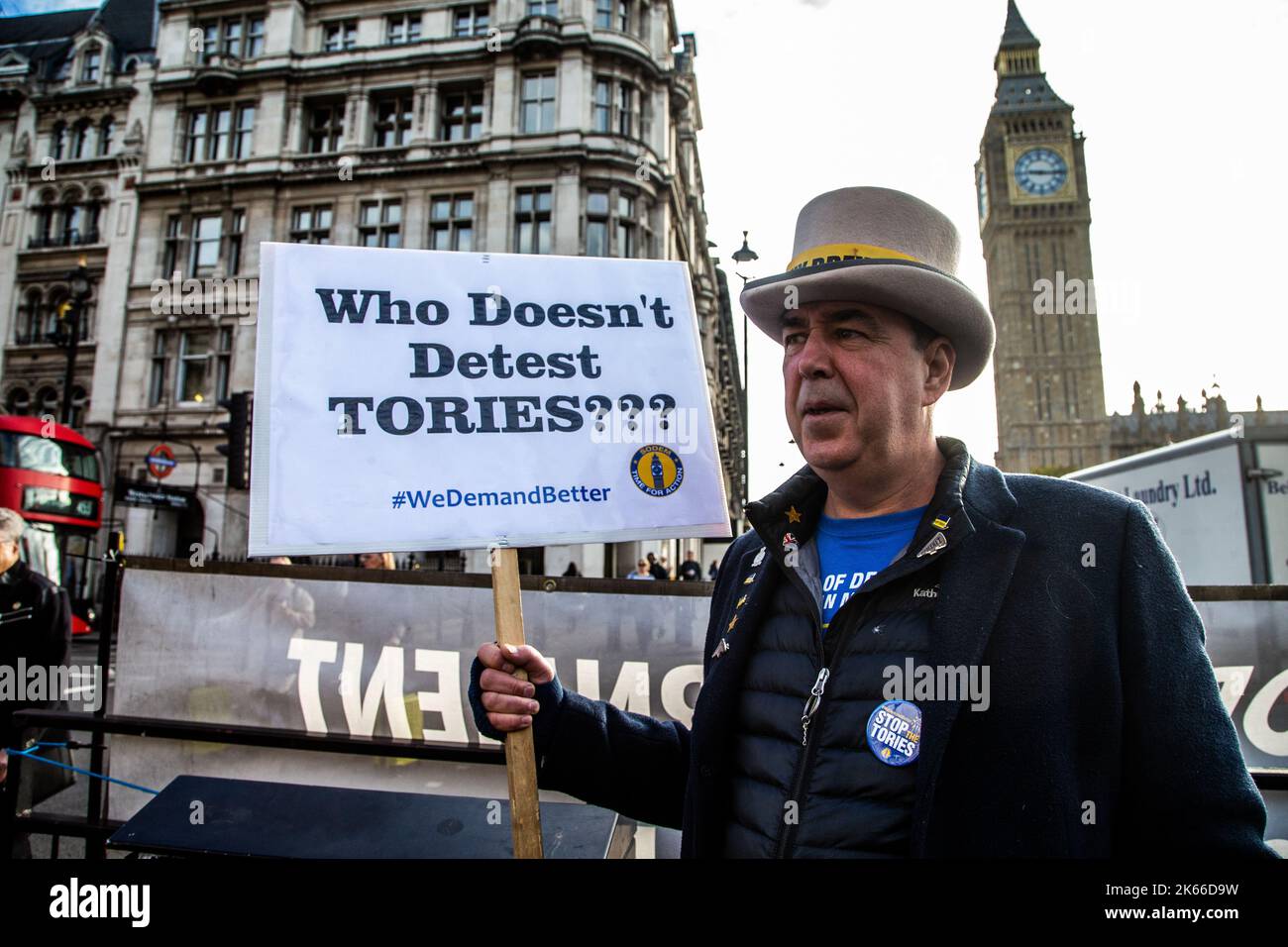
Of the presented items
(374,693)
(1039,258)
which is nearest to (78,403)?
(374,693)

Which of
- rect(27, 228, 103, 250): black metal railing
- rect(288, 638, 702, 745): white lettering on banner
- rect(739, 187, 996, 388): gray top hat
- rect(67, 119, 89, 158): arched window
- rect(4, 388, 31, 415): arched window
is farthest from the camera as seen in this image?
rect(67, 119, 89, 158): arched window

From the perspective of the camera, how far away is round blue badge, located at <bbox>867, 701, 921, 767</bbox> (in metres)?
1.39

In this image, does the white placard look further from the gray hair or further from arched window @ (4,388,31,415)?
arched window @ (4,388,31,415)

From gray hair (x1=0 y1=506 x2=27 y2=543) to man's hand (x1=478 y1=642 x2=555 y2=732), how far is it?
13.7 feet

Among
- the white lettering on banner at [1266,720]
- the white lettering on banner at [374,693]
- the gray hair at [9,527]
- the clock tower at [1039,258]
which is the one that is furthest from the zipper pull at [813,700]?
the clock tower at [1039,258]

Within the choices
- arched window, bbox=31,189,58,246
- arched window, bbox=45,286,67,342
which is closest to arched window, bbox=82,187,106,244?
arched window, bbox=31,189,58,246

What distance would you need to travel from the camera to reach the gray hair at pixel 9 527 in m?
4.29

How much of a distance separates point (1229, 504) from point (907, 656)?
7.59 metres

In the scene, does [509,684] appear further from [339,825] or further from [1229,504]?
[1229,504]

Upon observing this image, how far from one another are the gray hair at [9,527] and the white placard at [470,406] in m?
3.55

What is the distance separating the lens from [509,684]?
1730mm

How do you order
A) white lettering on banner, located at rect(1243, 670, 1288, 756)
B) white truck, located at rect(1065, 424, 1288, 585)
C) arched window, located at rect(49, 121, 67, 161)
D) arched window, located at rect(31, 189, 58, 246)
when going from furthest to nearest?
arched window, located at rect(49, 121, 67, 161), arched window, located at rect(31, 189, 58, 246), white truck, located at rect(1065, 424, 1288, 585), white lettering on banner, located at rect(1243, 670, 1288, 756)
